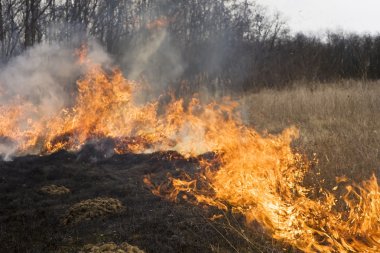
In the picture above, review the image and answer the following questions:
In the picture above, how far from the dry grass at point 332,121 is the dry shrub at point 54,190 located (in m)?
4.50

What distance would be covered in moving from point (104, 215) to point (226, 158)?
284 cm

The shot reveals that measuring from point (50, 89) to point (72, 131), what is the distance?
13.2ft

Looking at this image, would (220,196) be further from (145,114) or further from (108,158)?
(145,114)

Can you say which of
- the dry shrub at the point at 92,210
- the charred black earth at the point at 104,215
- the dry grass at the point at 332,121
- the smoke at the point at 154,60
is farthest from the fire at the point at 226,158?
the smoke at the point at 154,60

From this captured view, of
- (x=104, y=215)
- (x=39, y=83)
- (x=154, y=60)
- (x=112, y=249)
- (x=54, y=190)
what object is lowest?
(x=54, y=190)

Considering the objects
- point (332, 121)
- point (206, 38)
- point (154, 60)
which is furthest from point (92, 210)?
point (206, 38)

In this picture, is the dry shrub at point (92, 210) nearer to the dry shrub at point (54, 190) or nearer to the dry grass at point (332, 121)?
the dry shrub at point (54, 190)

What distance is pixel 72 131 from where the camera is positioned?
427 inches

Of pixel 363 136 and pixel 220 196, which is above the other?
pixel 363 136

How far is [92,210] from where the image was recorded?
5398mm

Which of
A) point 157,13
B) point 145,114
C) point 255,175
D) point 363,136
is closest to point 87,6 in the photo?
point 157,13

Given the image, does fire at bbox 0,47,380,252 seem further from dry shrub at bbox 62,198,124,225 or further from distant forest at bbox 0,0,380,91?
distant forest at bbox 0,0,380,91

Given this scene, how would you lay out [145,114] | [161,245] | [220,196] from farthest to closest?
[145,114] < [220,196] < [161,245]

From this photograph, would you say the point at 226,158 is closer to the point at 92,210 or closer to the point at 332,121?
the point at 92,210
